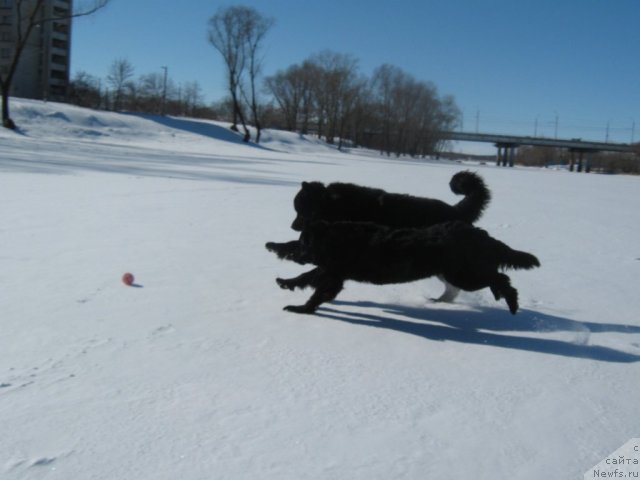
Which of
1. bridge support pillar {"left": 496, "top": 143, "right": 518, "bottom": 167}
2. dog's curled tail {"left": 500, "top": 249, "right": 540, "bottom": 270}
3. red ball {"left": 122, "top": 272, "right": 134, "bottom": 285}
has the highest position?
bridge support pillar {"left": 496, "top": 143, "right": 518, "bottom": 167}

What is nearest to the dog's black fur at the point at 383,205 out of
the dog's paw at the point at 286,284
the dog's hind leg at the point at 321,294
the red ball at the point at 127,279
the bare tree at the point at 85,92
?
the dog's paw at the point at 286,284

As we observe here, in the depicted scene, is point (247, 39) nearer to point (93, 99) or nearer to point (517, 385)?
point (93, 99)

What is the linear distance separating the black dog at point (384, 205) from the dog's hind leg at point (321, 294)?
890 mm

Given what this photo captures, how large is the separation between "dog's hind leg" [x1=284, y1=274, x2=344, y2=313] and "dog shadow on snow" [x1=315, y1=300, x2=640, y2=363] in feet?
0.39

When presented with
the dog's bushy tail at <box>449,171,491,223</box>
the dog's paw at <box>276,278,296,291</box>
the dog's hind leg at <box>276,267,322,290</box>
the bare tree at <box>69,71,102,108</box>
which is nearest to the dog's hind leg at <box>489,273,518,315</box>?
the dog's bushy tail at <box>449,171,491,223</box>

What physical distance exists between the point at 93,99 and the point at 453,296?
60528 millimetres

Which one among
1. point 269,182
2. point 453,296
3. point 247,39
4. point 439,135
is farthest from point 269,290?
point 439,135

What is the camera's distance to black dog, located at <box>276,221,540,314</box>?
15.8 feet

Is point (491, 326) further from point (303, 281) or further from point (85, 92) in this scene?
point (85, 92)

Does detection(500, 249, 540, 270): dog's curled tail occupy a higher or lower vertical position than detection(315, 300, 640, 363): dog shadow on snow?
higher

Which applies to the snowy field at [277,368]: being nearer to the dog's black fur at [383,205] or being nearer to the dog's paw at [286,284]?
the dog's paw at [286,284]

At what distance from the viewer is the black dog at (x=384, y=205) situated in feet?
18.9

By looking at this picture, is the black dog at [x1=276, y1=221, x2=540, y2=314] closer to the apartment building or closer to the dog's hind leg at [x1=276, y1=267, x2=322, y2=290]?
the dog's hind leg at [x1=276, y1=267, x2=322, y2=290]

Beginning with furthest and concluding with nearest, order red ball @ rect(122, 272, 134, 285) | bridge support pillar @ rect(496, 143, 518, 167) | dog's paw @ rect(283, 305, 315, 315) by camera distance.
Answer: bridge support pillar @ rect(496, 143, 518, 167), red ball @ rect(122, 272, 134, 285), dog's paw @ rect(283, 305, 315, 315)
